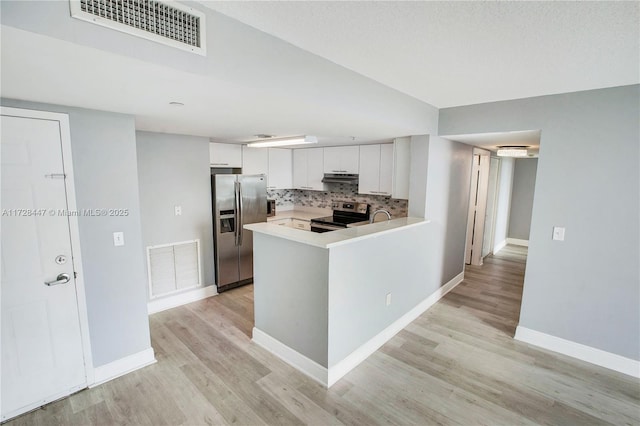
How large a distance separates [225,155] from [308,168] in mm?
1524

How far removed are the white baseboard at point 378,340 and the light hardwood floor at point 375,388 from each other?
0.06 metres

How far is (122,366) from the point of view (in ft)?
8.27

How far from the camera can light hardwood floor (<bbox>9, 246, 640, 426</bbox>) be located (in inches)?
83.7

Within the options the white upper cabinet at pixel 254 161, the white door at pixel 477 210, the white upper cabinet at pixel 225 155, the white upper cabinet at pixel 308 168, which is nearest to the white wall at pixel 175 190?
the white upper cabinet at pixel 225 155

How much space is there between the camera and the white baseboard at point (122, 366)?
241 cm

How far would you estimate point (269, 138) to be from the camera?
3.97 m

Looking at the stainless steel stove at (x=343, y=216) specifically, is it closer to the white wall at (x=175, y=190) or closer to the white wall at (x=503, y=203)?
the white wall at (x=175, y=190)

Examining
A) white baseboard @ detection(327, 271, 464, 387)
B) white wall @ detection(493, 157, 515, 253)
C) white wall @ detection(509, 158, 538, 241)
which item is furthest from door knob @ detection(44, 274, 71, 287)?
white wall @ detection(509, 158, 538, 241)

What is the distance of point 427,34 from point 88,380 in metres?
3.43

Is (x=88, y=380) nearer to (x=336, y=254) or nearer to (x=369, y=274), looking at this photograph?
(x=336, y=254)

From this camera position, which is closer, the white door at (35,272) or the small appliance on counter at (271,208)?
the white door at (35,272)

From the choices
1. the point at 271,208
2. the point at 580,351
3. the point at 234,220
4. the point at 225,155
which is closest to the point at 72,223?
the point at 234,220

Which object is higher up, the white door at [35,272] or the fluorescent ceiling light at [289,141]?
the fluorescent ceiling light at [289,141]

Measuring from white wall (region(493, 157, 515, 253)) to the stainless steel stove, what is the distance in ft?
11.2
